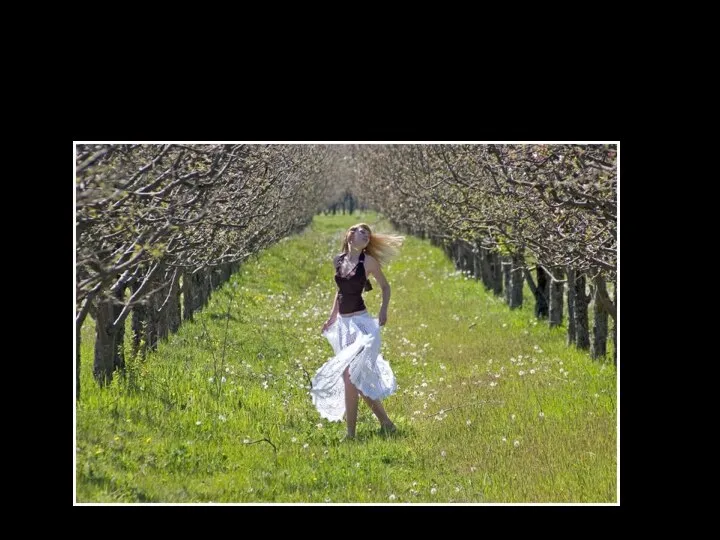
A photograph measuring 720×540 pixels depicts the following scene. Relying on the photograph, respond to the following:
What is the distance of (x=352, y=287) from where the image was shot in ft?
30.0

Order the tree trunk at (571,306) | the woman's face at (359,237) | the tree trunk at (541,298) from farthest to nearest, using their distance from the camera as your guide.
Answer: the tree trunk at (541,298)
the tree trunk at (571,306)
the woman's face at (359,237)

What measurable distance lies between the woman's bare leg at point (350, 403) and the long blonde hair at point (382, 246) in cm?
115

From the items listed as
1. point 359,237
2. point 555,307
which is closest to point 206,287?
point 555,307

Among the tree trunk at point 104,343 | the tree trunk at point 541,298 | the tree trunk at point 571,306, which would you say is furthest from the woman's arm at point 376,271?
the tree trunk at point 541,298

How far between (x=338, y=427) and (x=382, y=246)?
1.89m

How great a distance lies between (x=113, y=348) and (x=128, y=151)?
361 centimetres

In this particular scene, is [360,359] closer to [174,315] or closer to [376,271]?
[376,271]

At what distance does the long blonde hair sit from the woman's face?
0.03 meters

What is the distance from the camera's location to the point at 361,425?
967cm

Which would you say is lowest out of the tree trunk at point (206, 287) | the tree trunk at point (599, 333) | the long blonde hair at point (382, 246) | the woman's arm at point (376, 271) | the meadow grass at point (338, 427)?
the meadow grass at point (338, 427)

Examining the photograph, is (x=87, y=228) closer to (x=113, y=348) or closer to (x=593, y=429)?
(x=113, y=348)

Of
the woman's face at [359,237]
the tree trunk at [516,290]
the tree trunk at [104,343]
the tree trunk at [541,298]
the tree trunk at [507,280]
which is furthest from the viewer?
the tree trunk at [507,280]

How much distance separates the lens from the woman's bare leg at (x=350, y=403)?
9266 mm

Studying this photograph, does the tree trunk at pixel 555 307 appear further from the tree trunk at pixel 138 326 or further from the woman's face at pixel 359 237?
the woman's face at pixel 359 237
